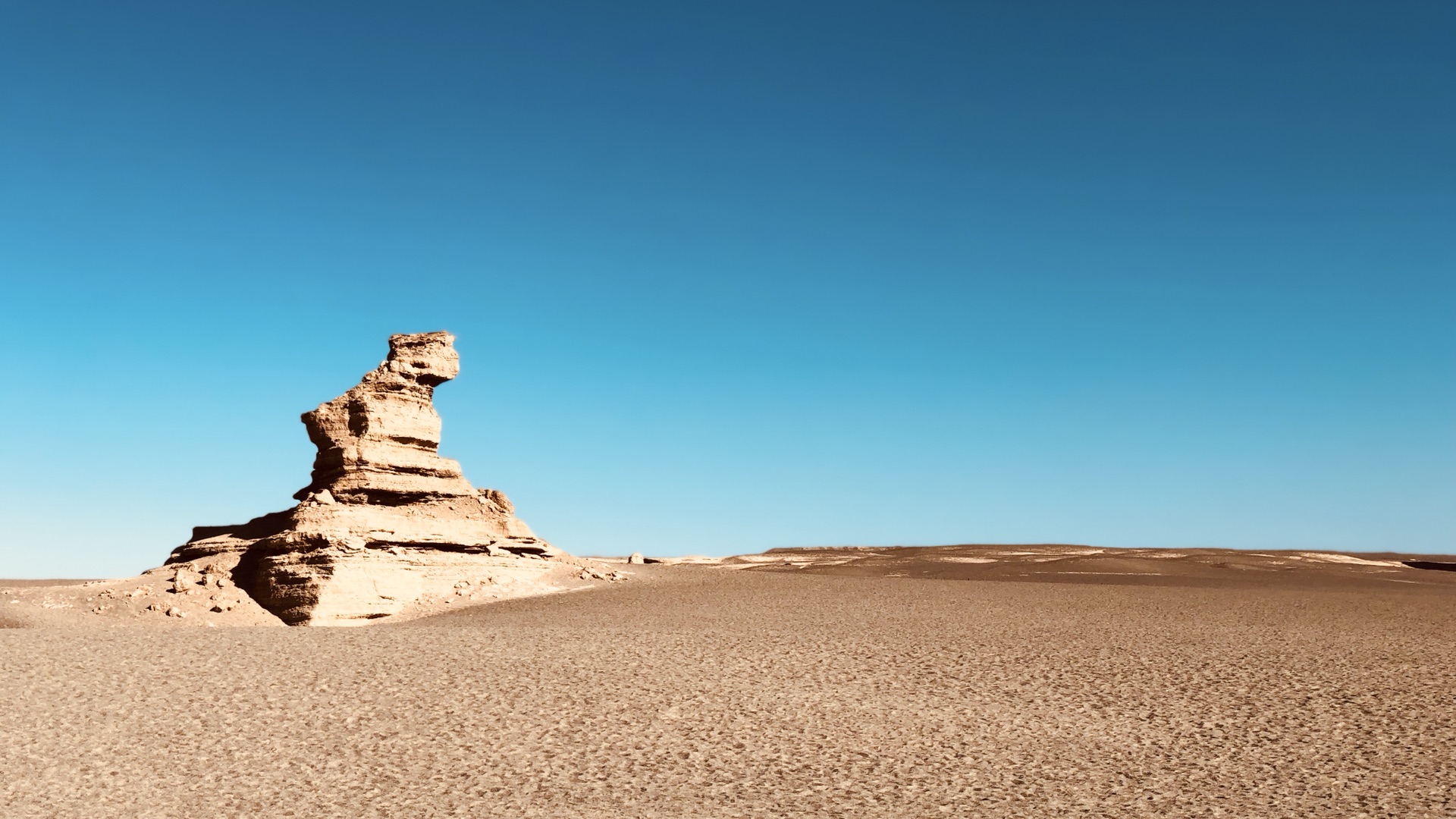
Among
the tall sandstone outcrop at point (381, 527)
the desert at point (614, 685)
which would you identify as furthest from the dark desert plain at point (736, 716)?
the tall sandstone outcrop at point (381, 527)

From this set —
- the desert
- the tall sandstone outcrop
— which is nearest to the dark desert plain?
the desert

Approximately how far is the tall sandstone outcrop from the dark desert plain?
2.25 metres

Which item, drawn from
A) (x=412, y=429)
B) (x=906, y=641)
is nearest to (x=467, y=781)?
(x=906, y=641)

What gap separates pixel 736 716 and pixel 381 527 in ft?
46.7

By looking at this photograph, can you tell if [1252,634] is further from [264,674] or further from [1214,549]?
[1214,549]

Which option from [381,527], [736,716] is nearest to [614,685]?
[736,716]

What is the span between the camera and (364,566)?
2152cm

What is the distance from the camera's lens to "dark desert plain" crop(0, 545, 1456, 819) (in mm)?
8352

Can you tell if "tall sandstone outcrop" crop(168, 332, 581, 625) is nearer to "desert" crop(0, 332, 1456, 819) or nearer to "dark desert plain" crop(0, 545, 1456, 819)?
"desert" crop(0, 332, 1456, 819)

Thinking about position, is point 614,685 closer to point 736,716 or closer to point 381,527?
point 736,716

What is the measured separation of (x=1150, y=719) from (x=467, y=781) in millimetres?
7181

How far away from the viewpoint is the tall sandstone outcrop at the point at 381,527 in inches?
834

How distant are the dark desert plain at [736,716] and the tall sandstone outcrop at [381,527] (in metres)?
2.25

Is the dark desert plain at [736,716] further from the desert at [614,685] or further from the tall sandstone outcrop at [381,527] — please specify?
the tall sandstone outcrop at [381,527]
